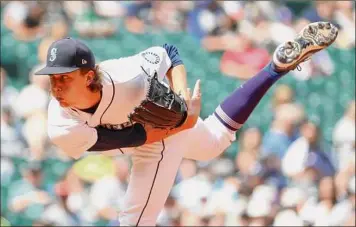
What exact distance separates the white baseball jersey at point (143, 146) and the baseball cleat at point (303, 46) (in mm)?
446

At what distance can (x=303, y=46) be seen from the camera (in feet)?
15.1

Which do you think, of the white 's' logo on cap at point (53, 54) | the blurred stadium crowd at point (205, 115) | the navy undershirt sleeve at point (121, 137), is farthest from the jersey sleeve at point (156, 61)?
the blurred stadium crowd at point (205, 115)

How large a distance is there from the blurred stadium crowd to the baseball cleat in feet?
7.57

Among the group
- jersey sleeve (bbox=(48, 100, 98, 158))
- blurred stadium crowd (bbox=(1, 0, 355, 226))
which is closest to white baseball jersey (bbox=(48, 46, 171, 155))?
jersey sleeve (bbox=(48, 100, 98, 158))

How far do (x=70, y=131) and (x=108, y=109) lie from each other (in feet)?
0.67

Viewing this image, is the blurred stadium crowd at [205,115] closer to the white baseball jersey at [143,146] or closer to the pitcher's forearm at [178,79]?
the white baseball jersey at [143,146]

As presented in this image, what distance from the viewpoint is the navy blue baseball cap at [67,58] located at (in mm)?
3863

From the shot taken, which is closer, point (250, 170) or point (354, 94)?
point (250, 170)

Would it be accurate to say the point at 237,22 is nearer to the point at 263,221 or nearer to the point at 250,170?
the point at 250,170

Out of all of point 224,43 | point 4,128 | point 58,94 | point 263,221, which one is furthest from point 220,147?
point 224,43

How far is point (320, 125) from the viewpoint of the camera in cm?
770

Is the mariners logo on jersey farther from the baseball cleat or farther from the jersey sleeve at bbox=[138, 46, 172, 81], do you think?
the baseball cleat

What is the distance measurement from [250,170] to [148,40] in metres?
1.74

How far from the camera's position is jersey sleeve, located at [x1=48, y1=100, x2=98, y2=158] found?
408cm
